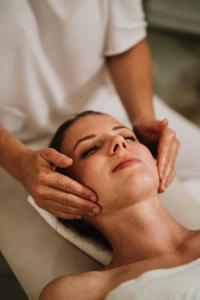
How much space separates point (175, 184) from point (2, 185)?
58 cm

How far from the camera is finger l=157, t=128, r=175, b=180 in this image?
3.72ft

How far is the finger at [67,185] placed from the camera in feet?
3.21

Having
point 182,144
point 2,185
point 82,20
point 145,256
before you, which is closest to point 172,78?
point 182,144

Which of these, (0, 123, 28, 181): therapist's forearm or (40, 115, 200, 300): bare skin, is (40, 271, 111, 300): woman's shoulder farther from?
(0, 123, 28, 181): therapist's forearm

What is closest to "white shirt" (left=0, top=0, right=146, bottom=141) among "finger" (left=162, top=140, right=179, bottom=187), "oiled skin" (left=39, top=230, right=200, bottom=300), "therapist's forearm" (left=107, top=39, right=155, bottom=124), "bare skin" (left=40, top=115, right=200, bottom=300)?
A: "therapist's forearm" (left=107, top=39, right=155, bottom=124)

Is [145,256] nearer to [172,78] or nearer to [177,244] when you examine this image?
[177,244]

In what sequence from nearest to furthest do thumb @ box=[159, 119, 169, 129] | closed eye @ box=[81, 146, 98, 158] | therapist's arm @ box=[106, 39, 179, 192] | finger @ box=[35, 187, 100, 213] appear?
1. finger @ box=[35, 187, 100, 213]
2. closed eye @ box=[81, 146, 98, 158]
3. thumb @ box=[159, 119, 169, 129]
4. therapist's arm @ box=[106, 39, 179, 192]

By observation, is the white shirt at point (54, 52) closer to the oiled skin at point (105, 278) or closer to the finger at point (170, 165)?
the finger at point (170, 165)

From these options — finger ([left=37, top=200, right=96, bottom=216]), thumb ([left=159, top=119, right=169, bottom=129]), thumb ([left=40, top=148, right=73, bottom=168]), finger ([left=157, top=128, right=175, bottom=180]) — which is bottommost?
finger ([left=157, top=128, right=175, bottom=180])

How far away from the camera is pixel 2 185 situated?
137 centimetres

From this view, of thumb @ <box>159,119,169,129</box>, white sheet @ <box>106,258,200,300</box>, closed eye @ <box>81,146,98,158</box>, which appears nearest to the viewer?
white sheet @ <box>106,258,200,300</box>

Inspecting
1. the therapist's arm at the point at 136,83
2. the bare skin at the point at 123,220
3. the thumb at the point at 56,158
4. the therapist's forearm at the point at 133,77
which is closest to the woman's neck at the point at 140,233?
the bare skin at the point at 123,220

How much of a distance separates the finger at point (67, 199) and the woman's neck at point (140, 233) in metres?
0.09

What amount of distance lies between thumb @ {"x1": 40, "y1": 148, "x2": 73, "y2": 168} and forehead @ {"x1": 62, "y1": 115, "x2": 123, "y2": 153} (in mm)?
152
